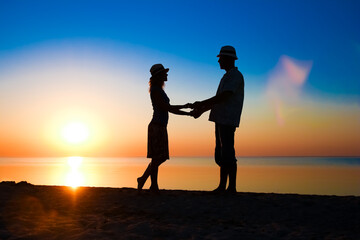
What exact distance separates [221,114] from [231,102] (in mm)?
295

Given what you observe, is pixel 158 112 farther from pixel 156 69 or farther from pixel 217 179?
pixel 217 179

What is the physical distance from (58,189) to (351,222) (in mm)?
6392

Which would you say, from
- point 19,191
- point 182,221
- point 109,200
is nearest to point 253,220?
point 182,221

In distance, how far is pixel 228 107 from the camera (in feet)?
21.8

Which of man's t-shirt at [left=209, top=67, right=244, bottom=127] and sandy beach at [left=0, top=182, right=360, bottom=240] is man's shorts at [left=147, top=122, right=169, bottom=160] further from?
man's t-shirt at [left=209, top=67, right=244, bottom=127]

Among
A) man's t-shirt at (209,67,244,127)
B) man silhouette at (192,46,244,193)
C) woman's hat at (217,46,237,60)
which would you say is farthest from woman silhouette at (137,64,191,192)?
woman's hat at (217,46,237,60)

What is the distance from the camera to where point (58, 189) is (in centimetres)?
850

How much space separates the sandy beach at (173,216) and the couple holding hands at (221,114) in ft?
2.12

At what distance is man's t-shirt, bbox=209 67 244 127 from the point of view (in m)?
6.62

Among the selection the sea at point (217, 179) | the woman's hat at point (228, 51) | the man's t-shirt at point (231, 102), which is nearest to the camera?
the man's t-shirt at point (231, 102)

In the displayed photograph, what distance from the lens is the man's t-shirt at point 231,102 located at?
21.7 feet

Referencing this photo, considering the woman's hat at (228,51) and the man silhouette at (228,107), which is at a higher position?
the woman's hat at (228,51)

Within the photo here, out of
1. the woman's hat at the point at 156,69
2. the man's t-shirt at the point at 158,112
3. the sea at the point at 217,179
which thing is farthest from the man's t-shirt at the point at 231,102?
the sea at the point at 217,179

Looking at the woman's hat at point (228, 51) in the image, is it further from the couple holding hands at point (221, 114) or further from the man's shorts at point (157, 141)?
the man's shorts at point (157, 141)
